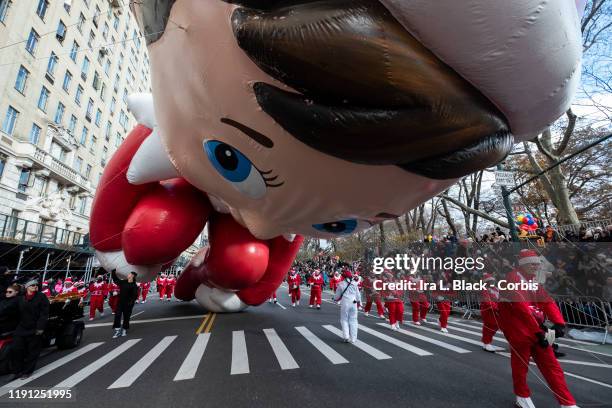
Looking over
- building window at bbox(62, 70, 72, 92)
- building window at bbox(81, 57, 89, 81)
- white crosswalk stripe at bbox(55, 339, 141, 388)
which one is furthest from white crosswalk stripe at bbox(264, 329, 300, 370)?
building window at bbox(81, 57, 89, 81)

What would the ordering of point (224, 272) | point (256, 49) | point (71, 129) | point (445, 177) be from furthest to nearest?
point (71, 129), point (224, 272), point (445, 177), point (256, 49)

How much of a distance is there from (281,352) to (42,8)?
86.5 feet

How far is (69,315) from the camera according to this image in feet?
20.8

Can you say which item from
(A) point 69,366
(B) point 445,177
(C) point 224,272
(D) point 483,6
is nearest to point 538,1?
(D) point 483,6

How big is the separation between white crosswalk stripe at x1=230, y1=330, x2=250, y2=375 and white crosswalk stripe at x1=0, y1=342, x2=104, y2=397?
2.90 meters

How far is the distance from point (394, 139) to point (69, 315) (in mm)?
7796

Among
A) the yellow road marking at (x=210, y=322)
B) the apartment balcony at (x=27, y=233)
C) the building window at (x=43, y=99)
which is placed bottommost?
the yellow road marking at (x=210, y=322)

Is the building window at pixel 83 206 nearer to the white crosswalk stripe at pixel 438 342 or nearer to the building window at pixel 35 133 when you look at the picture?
the building window at pixel 35 133

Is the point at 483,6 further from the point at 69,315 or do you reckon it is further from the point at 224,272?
the point at 69,315

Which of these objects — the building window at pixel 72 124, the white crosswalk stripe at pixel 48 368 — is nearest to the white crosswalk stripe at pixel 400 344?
the white crosswalk stripe at pixel 48 368

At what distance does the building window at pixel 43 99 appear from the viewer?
64.2 ft

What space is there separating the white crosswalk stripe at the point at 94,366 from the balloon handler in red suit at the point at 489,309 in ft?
20.8

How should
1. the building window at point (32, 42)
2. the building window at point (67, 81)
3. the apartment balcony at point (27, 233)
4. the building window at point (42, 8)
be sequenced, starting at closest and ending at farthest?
the apartment balcony at point (27, 233)
the building window at point (32, 42)
the building window at point (42, 8)
the building window at point (67, 81)

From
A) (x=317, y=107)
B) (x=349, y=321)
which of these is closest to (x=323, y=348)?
(x=349, y=321)
